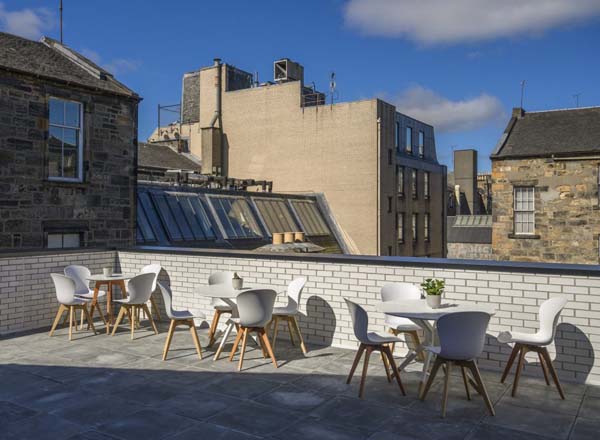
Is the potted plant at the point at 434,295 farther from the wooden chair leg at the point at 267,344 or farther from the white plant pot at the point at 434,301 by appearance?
the wooden chair leg at the point at 267,344

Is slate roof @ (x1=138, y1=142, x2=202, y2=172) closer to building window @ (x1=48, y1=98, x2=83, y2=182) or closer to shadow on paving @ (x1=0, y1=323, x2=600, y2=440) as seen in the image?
building window @ (x1=48, y1=98, x2=83, y2=182)

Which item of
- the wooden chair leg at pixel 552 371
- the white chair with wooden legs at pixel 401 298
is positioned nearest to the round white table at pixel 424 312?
the white chair with wooden legs at pixel 401 298

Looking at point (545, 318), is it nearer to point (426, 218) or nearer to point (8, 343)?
point (8, 343)

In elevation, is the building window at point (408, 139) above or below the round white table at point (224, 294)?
above

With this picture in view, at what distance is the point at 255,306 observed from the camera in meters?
6.76

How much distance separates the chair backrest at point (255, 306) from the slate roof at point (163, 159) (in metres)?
21.9

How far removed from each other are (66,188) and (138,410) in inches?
374

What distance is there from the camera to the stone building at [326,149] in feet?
95.2

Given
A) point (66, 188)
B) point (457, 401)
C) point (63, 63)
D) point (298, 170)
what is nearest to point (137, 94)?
point (63, 63)

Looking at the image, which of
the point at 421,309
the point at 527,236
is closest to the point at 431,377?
the point at 421,309

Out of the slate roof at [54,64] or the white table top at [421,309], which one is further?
the slate roof at [54,64]

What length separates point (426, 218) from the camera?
36.3 meters

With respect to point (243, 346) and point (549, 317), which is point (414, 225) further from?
point (549, 317)

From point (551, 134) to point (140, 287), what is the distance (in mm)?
19950
